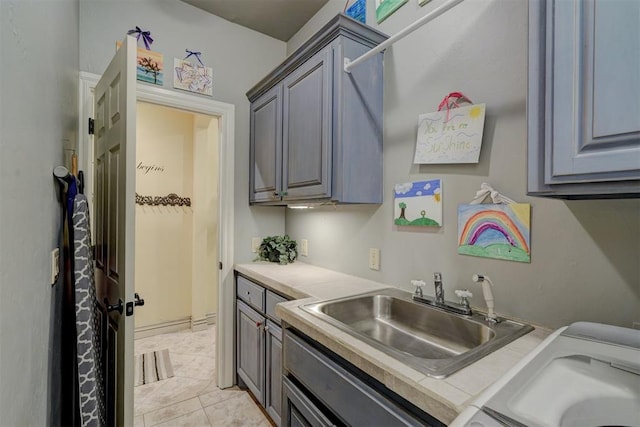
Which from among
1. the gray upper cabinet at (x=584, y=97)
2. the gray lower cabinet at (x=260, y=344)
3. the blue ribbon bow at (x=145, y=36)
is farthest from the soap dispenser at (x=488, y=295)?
the blue ribbon bow at (x=145, y=36)

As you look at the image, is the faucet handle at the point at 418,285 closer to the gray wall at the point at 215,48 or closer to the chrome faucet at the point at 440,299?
the chrome faucet at the point at 440,299

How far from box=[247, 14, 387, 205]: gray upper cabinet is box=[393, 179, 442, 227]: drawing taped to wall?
0.14m

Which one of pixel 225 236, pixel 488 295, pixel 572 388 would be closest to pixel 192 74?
pixel 225 236

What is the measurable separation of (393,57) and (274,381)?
1.99 metres

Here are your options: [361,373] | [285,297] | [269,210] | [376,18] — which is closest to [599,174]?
[361,373]

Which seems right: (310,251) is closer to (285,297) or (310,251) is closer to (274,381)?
(285,297)

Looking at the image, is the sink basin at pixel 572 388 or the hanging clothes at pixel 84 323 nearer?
the sink basin at pixel 572 388

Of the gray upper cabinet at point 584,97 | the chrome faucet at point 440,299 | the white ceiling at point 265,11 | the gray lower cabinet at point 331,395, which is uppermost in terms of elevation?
the white ceiling at point 265,11

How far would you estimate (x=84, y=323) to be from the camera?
1.22m

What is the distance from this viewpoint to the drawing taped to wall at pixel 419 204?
140 cm

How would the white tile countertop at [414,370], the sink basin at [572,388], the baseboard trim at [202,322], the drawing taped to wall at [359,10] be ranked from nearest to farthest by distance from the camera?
the sink basin at [572,388] → the white tile countertop at [414,370] → the drawing taped to wall at [359,10] → the baseboard trim at [202,322]

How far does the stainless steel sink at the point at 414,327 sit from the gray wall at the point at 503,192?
0.15 m

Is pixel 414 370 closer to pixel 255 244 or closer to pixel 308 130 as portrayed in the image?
pixel 308 130

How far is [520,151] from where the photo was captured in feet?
3.65
